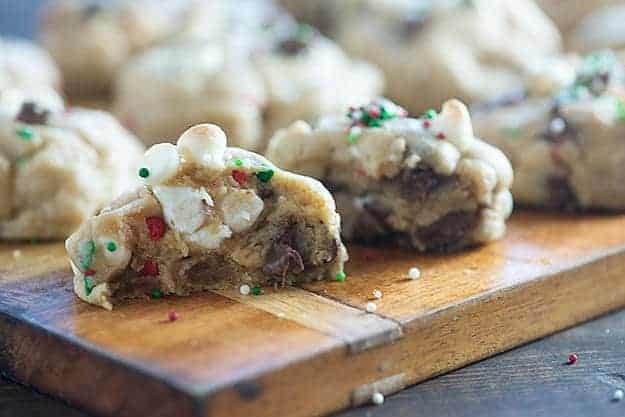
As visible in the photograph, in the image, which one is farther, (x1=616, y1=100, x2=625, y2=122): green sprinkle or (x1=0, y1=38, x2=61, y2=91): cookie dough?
(x1=0, y1=38, x2=61, y2=91): cookie dough

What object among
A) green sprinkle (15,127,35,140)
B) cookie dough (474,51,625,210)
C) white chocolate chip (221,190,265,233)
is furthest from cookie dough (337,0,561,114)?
white chocolate chip (221,190,265,233)

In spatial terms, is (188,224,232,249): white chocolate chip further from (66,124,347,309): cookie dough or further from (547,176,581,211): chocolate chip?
(547,176,581,211): chocolate chip

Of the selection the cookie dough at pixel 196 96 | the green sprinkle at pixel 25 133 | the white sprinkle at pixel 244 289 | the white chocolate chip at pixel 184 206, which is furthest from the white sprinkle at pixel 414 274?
the cookie dough at pixel 196 96

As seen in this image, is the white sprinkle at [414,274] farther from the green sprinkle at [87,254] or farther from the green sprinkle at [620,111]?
the green sprinkle at [620,111]

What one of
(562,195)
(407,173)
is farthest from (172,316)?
(562,195)

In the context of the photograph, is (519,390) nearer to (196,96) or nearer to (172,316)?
(172,316)

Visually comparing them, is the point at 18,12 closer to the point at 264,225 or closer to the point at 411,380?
the point at 264,225

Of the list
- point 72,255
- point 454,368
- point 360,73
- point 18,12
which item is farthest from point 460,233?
point 18,12
